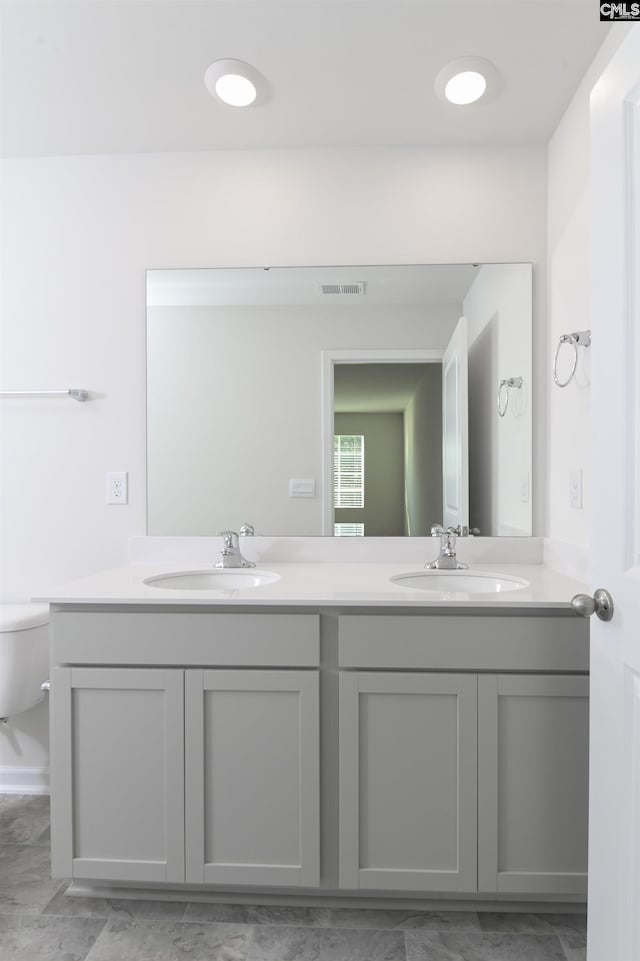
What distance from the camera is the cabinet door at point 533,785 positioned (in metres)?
1.50

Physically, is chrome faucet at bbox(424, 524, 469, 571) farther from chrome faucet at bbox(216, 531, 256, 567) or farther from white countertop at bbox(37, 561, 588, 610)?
chrome faucet at bbox(216, 531, 256, 567)

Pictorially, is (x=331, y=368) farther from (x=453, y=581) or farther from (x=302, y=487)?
(x=453, y=581)

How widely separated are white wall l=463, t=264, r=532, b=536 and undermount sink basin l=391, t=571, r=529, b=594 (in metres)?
0.23

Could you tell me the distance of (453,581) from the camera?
6.40 ft

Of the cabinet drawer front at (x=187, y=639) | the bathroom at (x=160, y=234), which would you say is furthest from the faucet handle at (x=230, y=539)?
the cabinet drawer front at (x=187, y=639)

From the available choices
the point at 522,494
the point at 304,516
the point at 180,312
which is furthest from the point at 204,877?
the point at 180,312

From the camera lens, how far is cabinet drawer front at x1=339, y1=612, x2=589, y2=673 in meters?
1.51

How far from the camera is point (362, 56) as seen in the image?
1739 mm

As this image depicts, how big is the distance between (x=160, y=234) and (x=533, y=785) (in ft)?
6.78

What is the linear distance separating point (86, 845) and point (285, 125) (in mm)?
2205

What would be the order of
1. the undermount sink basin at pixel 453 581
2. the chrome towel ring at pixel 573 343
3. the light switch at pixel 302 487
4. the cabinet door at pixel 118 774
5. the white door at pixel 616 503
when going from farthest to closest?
1. the light switch at pixel 302 487
2. the undermount sink basin at pixel 453 581
3. the chrome towel ring at pixel 573 343
4. the cabinet door at pixel 118 774
5. the white door at pixel 616 503

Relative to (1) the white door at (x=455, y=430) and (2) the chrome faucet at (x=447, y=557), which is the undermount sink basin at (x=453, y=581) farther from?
(1) the white door at (x=455, y=430)

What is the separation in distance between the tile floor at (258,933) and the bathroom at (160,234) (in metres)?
0.71

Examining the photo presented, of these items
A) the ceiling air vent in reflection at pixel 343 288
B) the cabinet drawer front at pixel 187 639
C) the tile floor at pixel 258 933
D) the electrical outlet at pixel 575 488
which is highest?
the ceiling air vent in reflection at pixel 343 288
